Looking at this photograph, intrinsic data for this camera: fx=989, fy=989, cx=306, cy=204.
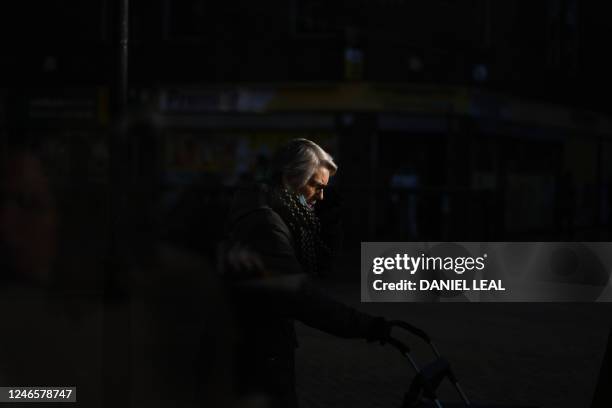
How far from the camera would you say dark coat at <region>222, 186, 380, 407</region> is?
332cm

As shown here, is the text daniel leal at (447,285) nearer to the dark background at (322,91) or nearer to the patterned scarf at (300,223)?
the dark background at (322,91)

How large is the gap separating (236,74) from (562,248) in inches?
330

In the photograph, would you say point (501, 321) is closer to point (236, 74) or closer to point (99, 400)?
point (99, 400)

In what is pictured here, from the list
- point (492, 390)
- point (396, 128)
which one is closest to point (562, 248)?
point (396, 128)

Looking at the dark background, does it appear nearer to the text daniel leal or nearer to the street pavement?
the text daniel leal

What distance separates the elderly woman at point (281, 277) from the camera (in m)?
3.35

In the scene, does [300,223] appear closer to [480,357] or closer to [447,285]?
[480,357]

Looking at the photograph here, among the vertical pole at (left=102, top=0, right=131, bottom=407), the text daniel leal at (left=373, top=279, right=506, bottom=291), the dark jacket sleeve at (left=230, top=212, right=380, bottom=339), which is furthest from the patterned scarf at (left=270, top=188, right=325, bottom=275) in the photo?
the text daniel leal at (left=373, top=279, right=506, bottom=291)

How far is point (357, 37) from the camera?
68.6 ft

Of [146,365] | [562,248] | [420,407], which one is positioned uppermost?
[420,407]

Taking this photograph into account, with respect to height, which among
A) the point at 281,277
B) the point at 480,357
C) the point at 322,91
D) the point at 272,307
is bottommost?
the point at 480,357

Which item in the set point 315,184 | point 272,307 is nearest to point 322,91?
point 315,184

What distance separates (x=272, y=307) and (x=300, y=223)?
35 cm

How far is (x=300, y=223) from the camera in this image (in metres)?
3.63
